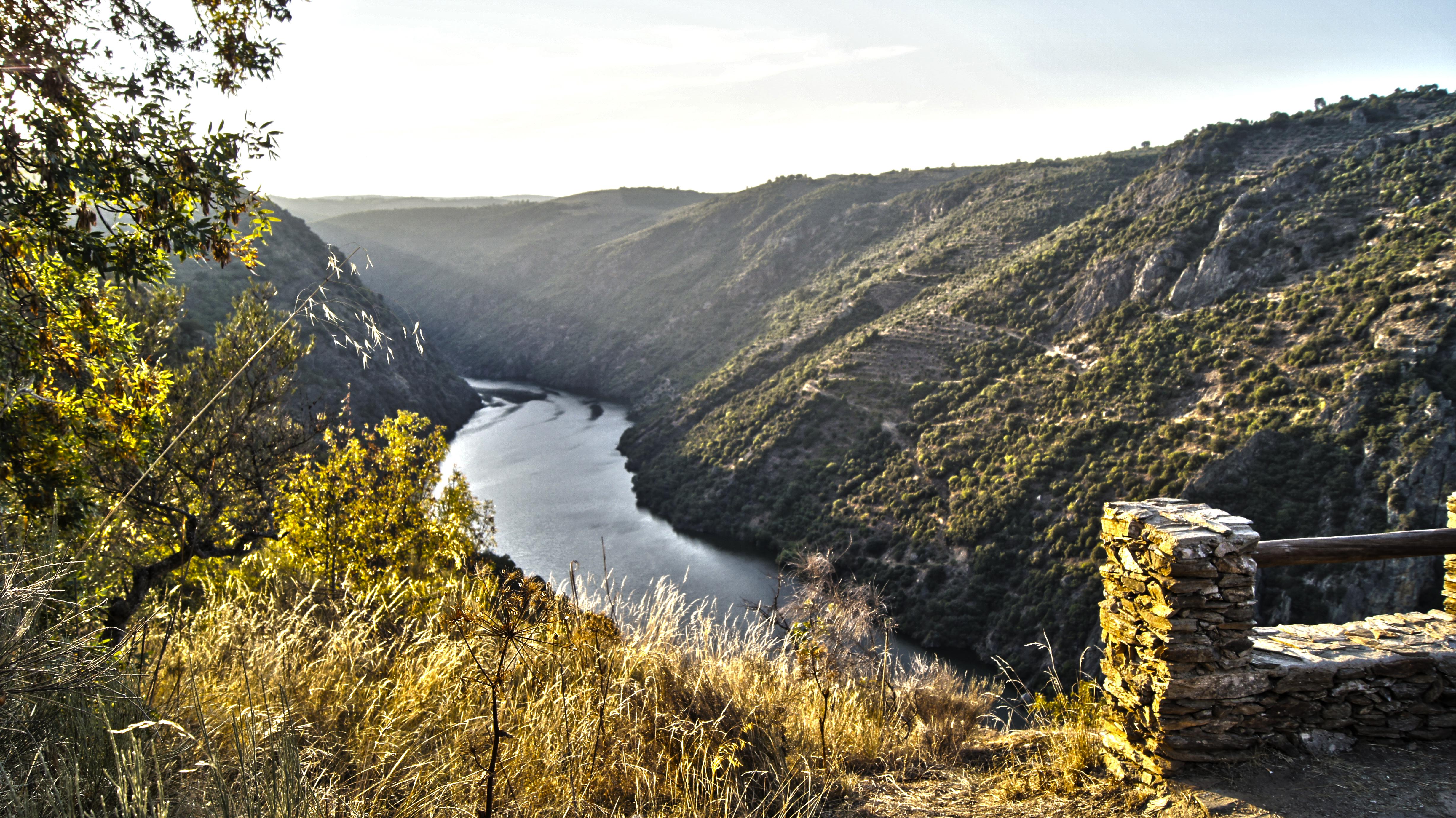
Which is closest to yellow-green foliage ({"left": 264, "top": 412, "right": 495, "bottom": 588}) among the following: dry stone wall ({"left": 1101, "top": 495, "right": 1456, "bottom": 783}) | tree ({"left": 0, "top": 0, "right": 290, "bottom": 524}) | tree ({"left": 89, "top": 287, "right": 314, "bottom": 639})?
tree ({"left": 89, "top": 287, "right": 314, "bottom": 639})

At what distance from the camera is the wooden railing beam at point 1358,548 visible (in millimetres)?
3941

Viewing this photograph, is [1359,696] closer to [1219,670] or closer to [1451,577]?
[1219,670]

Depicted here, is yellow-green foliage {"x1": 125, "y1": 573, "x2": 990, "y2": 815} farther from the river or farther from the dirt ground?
the river

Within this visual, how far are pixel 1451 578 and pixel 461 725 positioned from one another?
19.8ft

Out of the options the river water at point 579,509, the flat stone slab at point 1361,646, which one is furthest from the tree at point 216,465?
the river water at point 579,509

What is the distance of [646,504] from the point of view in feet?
143

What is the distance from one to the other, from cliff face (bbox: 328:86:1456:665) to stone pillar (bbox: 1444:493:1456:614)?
63.9 feet

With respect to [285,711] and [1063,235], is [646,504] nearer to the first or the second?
[1063,235]

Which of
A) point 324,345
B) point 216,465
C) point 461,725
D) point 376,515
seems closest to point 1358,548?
point 461,725

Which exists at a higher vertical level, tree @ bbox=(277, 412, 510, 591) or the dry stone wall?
the dry stone wall

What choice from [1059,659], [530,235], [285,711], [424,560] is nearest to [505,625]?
[285,711]

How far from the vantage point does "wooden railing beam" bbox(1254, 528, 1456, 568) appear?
3.94m

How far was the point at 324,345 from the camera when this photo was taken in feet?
143

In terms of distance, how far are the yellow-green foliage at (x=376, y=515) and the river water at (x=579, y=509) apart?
5.86 m
